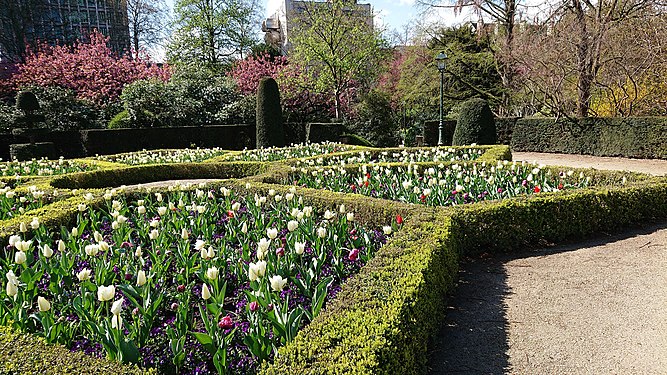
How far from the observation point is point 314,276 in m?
3.08

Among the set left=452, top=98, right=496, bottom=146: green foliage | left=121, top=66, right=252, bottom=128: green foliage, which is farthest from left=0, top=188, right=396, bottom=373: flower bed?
left=121, top=66, right=252, bottom=128: green foliage

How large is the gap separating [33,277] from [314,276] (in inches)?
67.7

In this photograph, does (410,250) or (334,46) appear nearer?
(410,250)

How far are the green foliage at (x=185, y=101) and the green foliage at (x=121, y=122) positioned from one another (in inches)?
5.8

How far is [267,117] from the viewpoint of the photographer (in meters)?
16.2

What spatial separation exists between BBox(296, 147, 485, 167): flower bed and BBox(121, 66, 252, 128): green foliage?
10.6m

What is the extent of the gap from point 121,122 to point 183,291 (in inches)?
652

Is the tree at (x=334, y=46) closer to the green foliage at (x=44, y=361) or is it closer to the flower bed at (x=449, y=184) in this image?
the flower bed at (x=449, y=184)

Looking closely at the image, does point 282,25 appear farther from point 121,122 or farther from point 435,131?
point 121,122

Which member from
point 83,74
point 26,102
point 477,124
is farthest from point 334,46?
point 26,102

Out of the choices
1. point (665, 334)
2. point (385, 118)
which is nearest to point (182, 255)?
point (665, 334)

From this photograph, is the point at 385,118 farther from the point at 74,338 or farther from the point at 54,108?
the point at 74,338

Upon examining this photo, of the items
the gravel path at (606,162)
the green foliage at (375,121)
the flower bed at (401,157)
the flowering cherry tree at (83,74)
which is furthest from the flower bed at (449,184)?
the flowering cherry tree at (83,74)

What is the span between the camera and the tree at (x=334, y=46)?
847 inches
